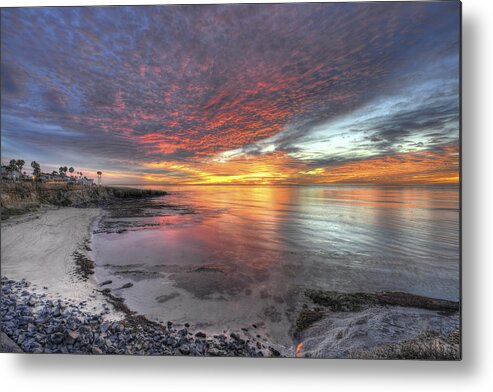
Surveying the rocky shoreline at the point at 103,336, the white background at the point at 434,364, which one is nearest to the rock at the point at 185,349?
the rocky shoreline at the point at 103,336

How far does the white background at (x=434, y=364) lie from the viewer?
1.80 meters

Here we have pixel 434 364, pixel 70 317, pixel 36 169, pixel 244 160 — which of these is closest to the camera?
pixel 434 364

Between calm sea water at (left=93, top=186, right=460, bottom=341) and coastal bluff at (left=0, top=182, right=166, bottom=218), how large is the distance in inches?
32.8

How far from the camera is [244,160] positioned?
103 inches

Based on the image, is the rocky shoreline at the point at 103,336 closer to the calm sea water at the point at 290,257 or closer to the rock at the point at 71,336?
the rock at the point at 71,336

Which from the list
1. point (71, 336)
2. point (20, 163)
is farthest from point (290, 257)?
point (20, 163)

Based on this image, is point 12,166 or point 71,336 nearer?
point 71,336

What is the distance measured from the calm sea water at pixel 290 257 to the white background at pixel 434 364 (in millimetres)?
238

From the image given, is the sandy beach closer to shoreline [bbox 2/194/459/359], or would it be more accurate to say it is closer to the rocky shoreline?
shoreline [bbox 2/194/459/359]

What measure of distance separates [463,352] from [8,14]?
6.43 m

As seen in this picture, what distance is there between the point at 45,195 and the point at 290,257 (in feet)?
12.8

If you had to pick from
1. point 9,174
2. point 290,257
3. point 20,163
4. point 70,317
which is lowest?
point 70,317

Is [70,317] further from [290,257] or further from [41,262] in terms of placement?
[290,257]

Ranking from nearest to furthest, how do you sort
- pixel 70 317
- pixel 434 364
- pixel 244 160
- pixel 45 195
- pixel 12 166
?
1. pixel 434 364
2. pixel 70 317
3. pixel 12 166
4. pixel 244 160
5. pixel 45 195
